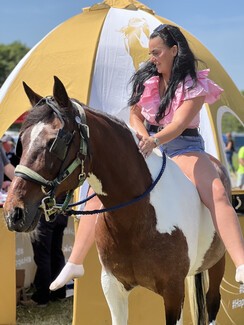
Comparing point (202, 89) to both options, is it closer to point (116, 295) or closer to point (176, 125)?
point (176, 125)

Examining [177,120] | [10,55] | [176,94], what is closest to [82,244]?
[177,120]

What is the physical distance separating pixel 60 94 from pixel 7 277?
280 centimetres

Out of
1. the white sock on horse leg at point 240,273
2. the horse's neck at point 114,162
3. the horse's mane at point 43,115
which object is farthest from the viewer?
the white sock on horse leg at point 240,273

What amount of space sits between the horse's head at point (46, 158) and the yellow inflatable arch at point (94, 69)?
2.35 metres

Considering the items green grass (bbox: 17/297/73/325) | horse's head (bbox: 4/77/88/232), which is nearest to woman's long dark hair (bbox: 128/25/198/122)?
horse's head (bbox: 4/77/88/232)

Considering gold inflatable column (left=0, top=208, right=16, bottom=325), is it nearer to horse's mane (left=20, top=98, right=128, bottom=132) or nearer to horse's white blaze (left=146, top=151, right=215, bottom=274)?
horse's white blaze (left=146, top=151, right=215, bottom=274)

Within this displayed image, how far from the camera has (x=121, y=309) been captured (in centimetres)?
308

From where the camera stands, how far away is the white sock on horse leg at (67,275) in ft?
9.81

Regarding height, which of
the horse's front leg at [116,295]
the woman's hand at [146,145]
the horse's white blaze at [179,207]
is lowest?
the horse's front leg at [116,295]

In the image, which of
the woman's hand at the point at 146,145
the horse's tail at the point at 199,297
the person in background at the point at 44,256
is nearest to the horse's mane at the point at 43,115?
the woman's hand at the point at 146,145

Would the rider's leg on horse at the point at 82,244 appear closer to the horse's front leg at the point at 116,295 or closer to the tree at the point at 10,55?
the horse's front leg at the point at 116,295

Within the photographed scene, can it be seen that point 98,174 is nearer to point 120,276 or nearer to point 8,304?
point 120,276

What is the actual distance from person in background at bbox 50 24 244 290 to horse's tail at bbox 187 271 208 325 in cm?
97

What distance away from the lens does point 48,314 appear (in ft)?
18.6
